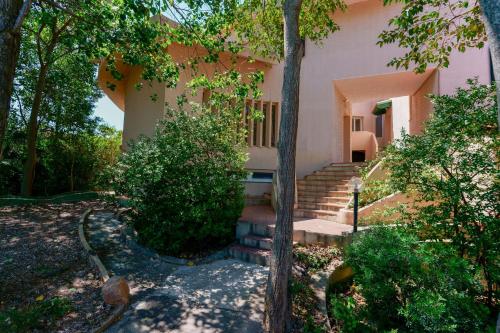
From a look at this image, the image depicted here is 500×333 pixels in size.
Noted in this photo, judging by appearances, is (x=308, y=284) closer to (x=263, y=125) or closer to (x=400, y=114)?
(x=263, y=125)

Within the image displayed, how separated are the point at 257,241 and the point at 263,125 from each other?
6.52m

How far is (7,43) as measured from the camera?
3850 mm

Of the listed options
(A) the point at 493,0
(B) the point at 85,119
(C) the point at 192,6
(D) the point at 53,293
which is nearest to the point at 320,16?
(C) the point at 192,6

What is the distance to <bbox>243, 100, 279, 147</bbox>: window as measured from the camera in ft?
37.4

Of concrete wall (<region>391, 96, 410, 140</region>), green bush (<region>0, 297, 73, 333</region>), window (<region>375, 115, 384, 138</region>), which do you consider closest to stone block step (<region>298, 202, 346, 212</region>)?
green bush (<region>0, 297, 73, 333</region>)

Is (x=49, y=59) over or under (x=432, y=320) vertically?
over

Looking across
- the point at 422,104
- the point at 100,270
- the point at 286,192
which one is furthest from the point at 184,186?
the point at 422,104

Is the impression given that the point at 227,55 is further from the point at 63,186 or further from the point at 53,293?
the point at 63,186

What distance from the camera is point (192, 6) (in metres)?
6.42

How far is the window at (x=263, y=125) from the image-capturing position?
11391 mm

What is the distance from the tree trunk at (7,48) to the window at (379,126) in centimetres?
2296

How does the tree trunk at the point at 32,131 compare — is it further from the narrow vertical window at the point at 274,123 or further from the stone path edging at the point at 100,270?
the narrow vertical window at the point at 274,123

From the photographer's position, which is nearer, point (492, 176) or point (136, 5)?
point (492, 176)

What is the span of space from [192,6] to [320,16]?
3.22m
